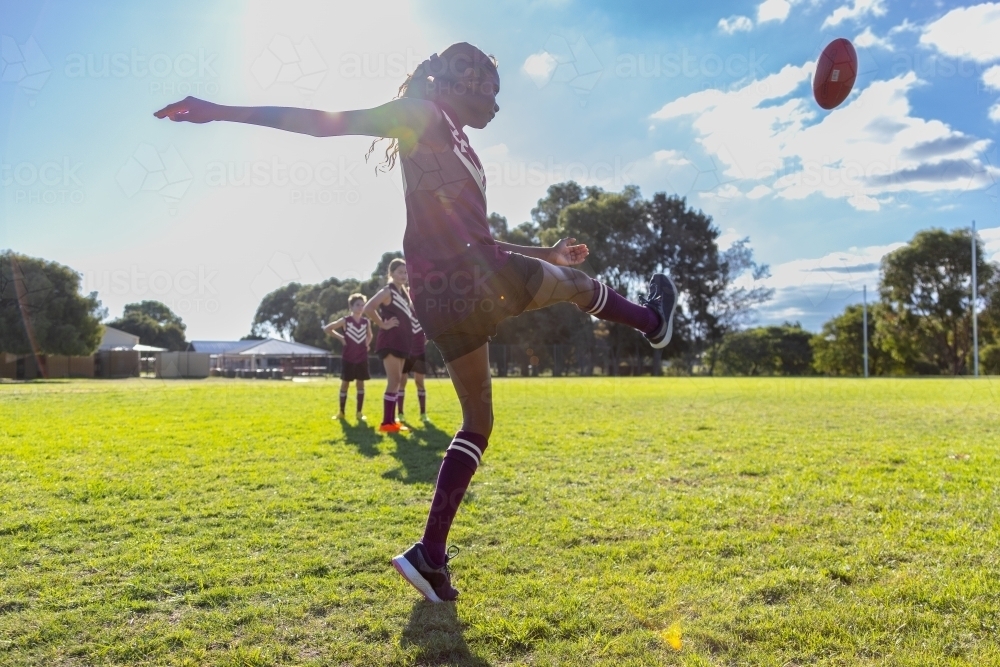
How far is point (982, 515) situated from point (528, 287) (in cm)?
313

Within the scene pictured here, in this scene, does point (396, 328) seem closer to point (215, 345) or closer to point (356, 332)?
point (356, 332)

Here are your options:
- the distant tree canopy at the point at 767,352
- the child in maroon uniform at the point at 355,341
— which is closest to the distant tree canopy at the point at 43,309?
the child in maroon uniform at the point at 355,341

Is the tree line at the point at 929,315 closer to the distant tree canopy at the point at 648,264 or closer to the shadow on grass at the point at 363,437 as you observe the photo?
the distant tree canopy at the point at 648,264

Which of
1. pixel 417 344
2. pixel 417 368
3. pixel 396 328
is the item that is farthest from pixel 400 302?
pixel 417 368

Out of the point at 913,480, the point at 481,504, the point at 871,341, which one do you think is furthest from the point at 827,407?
the point at 871,341

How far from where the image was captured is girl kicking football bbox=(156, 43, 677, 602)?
265 cm

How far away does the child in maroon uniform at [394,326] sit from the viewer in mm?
8852

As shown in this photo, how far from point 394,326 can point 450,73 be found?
650 centimetres

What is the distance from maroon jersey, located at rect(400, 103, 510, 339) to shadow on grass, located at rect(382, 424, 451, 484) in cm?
261

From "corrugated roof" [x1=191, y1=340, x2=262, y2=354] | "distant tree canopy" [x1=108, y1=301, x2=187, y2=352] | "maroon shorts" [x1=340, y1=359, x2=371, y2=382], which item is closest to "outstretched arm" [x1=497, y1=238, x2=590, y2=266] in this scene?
"maroon shorts" [x1=340, y1=359, x2=371, y2=382]

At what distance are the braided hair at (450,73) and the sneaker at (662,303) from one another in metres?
1.36

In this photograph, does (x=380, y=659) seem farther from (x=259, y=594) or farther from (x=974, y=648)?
(x=974, y=648)

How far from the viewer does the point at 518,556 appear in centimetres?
319

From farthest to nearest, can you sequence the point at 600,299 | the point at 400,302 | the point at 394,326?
the point at 400,302 < the point at 394,326 < the point at 600,299
